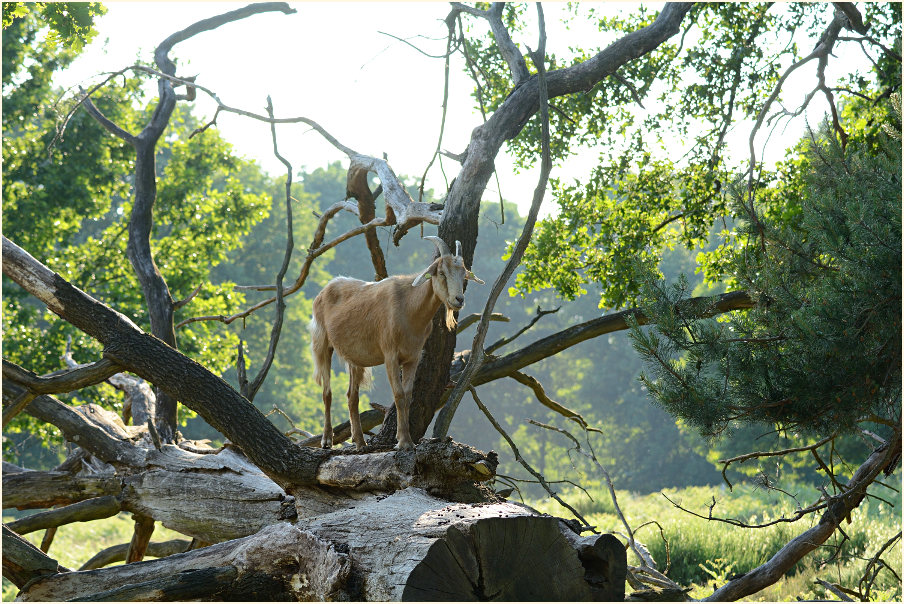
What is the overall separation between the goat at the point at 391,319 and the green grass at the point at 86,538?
1789cm

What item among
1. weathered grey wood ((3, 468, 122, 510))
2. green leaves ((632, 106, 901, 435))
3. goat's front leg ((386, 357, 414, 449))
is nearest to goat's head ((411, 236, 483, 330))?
goat's front leg ((386, 357, 414, 449))

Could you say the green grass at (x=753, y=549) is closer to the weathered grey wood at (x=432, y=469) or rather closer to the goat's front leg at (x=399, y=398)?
the goat's front leg at (x=399, y=398)

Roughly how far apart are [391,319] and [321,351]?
134 centimetres

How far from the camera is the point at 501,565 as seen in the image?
325 centimetres

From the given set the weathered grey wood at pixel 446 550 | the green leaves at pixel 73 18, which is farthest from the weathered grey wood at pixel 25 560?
the green leaves at pixel 73 18

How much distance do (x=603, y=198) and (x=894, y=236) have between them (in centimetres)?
547

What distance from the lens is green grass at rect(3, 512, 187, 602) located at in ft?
72.5

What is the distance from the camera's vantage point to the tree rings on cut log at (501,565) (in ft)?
10.2

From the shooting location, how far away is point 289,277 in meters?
38.1

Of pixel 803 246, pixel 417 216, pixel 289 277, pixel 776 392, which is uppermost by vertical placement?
pixel 289 277

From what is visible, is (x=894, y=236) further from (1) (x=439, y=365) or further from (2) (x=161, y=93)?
(2) (x=161, y=93)

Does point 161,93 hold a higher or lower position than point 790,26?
lower

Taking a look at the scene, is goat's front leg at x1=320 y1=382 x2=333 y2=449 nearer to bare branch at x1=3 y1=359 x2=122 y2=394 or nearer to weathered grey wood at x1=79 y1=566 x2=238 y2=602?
bare branch at x1=3 y1=359 x2=122 y2=394

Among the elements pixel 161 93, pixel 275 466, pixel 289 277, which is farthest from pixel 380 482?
pixel 289 277
